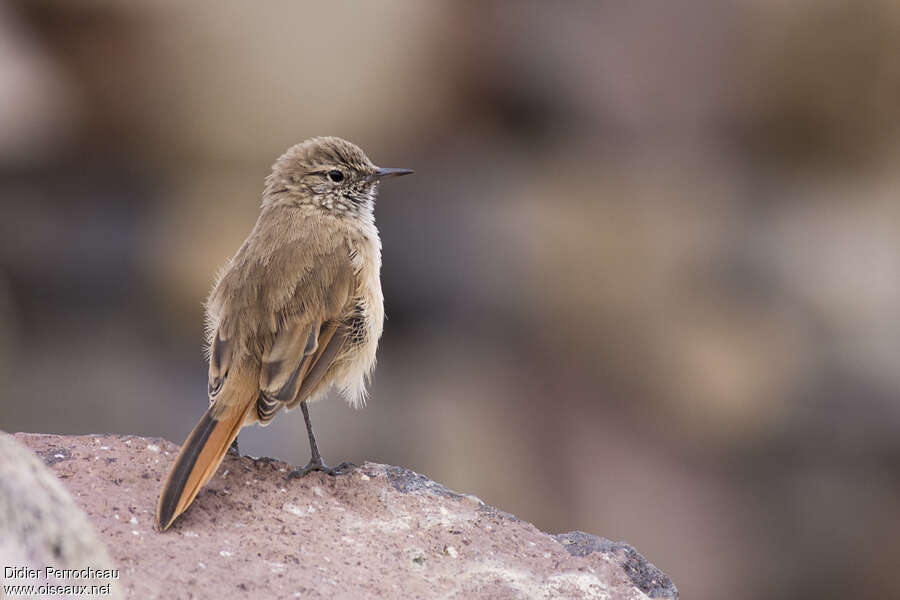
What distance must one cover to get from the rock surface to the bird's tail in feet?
0.25

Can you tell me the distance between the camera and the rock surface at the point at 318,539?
3.50 m

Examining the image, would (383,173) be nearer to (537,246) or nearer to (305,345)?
(305,345)

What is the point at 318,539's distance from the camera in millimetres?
3998

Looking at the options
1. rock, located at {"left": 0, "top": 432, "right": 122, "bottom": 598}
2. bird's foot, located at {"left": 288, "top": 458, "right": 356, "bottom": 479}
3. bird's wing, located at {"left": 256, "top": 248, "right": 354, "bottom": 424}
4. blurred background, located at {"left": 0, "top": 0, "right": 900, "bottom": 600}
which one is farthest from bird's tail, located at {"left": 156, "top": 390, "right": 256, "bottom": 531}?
blurred background, located at {"left": 0, "top": 0, "right": 900, "bottom": 600}

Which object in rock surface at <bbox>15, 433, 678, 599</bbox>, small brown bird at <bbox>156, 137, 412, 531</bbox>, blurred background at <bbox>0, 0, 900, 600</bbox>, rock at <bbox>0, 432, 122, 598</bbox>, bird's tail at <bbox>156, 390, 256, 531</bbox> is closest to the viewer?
rock at <bbox>0, 432, 122, 598</bbox>

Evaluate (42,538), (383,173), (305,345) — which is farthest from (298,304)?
(42,538)

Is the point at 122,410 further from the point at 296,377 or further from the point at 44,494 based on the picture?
the point at 44,494

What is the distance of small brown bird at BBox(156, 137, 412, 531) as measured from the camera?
4461 millimetres

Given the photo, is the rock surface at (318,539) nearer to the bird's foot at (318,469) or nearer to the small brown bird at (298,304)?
the bird's foot at (318,469)

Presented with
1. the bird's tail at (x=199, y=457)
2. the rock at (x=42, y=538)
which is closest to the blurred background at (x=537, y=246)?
the bird's tail at (x=199, y=457)

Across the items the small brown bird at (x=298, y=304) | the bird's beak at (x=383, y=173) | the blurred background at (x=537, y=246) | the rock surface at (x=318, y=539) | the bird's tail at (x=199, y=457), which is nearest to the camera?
the rock surface at (x=318, y=539)

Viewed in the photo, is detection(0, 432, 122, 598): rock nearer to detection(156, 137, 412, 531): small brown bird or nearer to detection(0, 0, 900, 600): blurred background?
detection(156, 137, 412, 531): small brown bird

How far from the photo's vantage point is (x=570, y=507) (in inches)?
390

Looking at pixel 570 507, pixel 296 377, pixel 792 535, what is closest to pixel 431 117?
pixel 570 507
